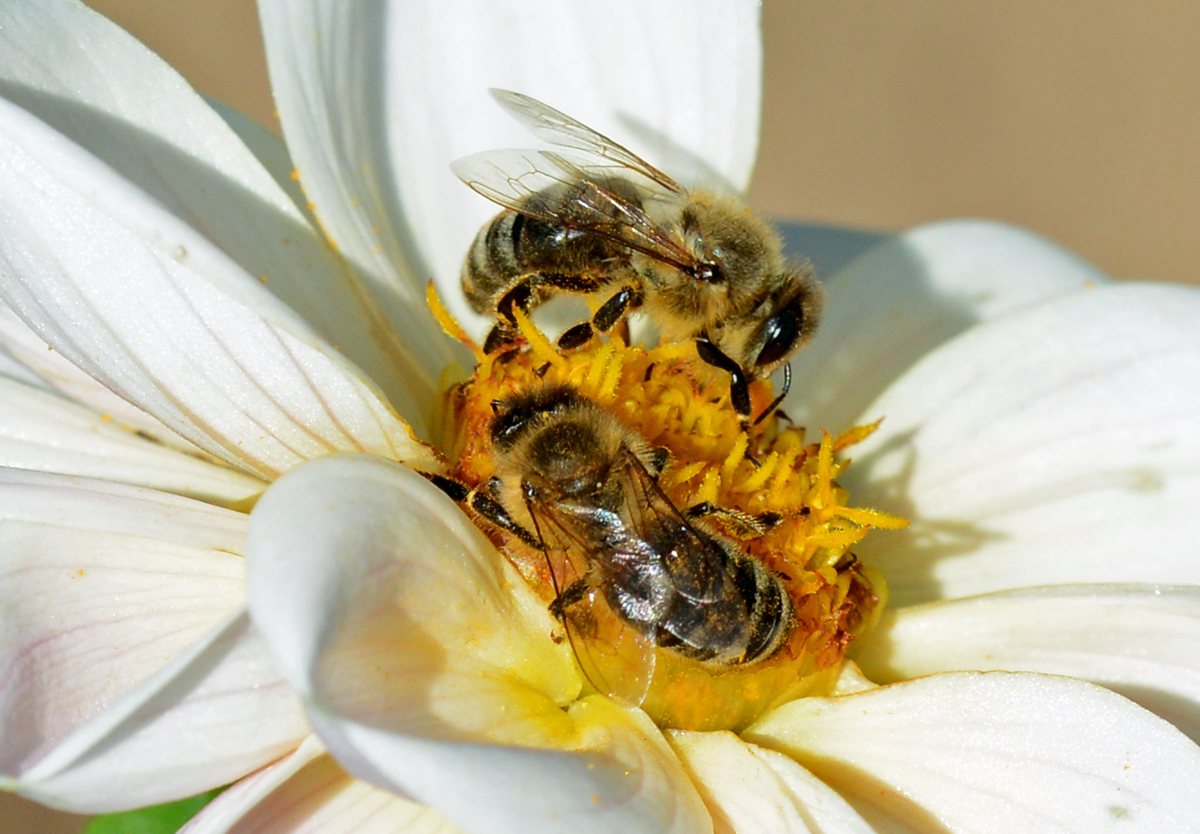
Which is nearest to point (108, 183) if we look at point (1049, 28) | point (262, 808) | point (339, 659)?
point (339, 659)

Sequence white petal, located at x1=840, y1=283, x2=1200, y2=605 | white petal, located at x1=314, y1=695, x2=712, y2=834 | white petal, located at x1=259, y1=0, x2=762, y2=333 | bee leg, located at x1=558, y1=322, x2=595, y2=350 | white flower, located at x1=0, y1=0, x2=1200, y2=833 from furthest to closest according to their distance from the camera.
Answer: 1. white petal, located at x1=259, y1=0, x2=762, y2=333
2. white petal, located at x1=840, y1=283, x2=1200, y2=605
3. bee leg, located at x1=558, y1=322, x2=595, y2=350
4. white flower, located at x1=0, y1=0, x2=1200, y2=833
5. white petal, located at x1=314, y1=695, x2=712, y2=834

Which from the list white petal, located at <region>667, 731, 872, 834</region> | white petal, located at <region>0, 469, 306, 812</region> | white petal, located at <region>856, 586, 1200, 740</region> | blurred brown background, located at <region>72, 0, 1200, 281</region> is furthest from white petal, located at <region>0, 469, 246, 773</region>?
blurred brown background, located at <region>72, 0, 1200, 281</region>

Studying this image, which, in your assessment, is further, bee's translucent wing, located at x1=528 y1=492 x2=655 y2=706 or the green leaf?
the green leaf

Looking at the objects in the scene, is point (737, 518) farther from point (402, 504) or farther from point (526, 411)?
point (402, 504)

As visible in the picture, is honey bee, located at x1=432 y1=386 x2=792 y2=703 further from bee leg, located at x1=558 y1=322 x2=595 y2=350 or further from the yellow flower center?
bee leg, located at x1=558 y1=322 x2=595 y2=350

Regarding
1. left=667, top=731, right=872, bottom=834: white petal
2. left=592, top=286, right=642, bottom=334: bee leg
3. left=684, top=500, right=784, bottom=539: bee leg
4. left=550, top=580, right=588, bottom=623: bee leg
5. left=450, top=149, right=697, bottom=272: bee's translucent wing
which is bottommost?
left=667, top=731, right=872, bottom=834: white petal

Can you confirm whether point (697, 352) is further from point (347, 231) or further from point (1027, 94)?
point (1027, 94)

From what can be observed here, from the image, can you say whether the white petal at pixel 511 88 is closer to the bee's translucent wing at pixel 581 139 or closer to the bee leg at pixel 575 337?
the bee's translucent wing at pixel 581 139

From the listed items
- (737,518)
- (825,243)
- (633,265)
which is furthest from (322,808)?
(825,243)
